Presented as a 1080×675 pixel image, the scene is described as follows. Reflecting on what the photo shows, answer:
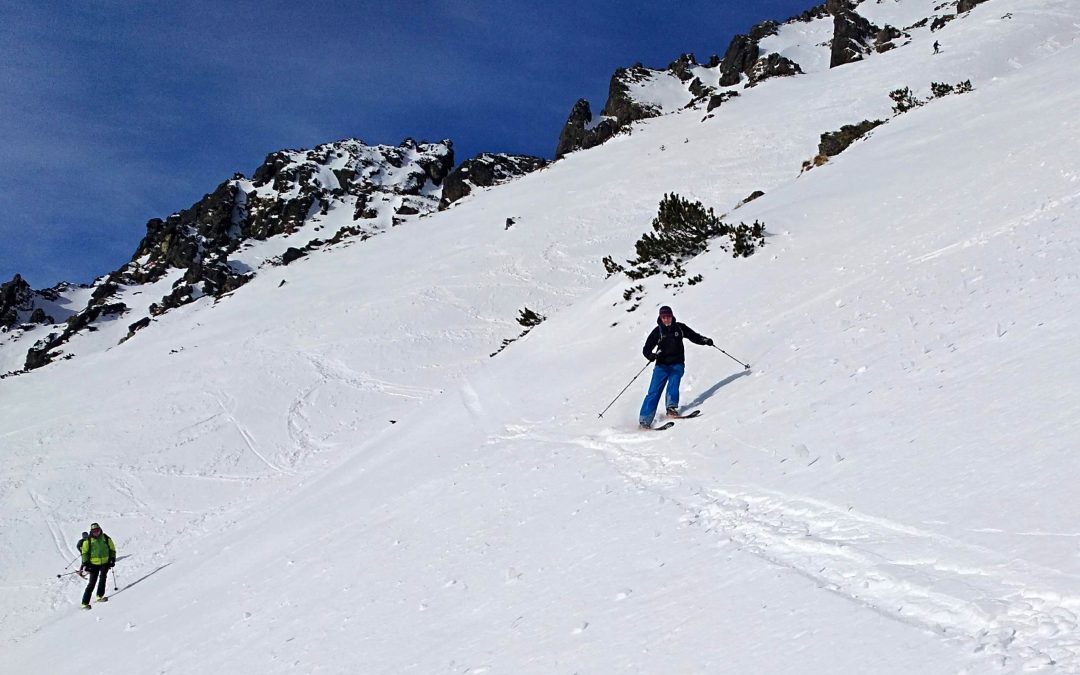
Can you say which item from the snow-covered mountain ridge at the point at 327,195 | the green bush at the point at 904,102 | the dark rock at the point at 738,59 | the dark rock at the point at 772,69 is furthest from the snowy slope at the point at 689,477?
the dark rock at the point at 738,59

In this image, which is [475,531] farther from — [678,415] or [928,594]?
[928,594]

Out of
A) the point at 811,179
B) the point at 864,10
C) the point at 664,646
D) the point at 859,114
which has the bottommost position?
the point at 664,646

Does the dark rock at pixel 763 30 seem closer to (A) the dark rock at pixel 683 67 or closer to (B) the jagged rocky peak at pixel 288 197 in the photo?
(A) the dark rock at pixel 683 67

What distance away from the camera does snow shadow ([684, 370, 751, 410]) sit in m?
9.53

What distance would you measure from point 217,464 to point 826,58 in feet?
188

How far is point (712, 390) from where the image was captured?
9.74 meters

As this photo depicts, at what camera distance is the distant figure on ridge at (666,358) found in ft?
31.3

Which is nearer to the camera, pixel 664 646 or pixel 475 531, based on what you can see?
pixel 664 646

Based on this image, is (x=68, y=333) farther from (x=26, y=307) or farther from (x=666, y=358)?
(x=666, y=358)

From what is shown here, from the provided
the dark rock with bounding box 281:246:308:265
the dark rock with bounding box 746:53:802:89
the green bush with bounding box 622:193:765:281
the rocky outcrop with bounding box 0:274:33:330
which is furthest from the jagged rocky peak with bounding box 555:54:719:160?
the rocky outcrop with bounding box 0:274:33:330

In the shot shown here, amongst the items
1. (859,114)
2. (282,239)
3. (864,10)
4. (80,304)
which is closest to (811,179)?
(859,114)

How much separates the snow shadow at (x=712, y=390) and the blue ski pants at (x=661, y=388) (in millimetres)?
287

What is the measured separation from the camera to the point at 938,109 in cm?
2031

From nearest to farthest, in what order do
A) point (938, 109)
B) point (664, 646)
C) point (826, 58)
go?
point (664, 646), point (938, 109), point (826, 58)
